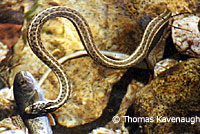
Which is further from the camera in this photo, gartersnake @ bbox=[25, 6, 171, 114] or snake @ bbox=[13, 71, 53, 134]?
gartersnake @ bbox=[25, 6, 171, 114]

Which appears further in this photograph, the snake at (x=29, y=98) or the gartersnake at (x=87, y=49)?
the gartersnake at (x=87, y=49)

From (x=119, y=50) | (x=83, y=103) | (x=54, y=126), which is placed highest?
(x=119, y=50)

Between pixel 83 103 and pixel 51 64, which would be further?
pixel 83 103

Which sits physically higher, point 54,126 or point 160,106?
point 160,106

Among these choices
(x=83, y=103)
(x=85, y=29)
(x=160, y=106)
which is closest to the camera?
(x=160, y=106)

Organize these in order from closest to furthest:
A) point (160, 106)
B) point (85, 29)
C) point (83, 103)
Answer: point (160, 106) < point (85, 29) < point (83, 103)

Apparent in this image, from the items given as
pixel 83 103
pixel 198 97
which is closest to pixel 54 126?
pixel 83 103

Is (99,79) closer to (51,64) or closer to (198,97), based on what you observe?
(51,64)

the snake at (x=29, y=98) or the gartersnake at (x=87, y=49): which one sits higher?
the gartersnake at (x=87, y=49)

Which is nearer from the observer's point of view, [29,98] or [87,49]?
[29,98]

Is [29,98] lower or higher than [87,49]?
lower

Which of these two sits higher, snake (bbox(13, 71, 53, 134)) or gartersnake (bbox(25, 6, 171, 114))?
gartersnake (bbox(25, 6, 171, 114))
